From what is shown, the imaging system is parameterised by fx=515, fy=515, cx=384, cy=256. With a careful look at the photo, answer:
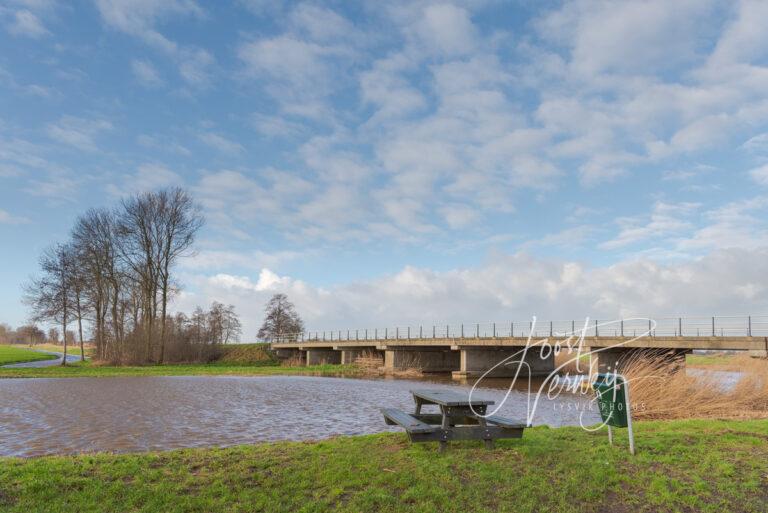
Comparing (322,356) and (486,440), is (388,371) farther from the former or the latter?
(486,440)

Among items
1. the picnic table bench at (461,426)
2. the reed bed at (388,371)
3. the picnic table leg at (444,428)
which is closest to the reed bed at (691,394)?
the picnic table bench at (461,426)

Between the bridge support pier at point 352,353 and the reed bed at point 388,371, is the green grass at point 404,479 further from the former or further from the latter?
the bridge support pier at point 352,353

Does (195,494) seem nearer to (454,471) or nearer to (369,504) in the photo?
(369,504)

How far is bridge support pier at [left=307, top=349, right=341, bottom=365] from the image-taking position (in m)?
54.2

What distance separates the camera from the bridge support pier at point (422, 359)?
4112 cm

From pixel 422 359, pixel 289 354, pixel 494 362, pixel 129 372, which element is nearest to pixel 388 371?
pixel 422 359

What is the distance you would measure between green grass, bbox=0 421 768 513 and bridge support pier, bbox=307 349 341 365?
156 feet

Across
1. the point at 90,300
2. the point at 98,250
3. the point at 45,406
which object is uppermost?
the point at 98,250

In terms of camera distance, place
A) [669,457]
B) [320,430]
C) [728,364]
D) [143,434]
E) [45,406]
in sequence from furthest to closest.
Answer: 1. [728,364]
2. [45,406]
3. [320,430]
4. [143,434]
5. [669,457]

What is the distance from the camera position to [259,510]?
504cm

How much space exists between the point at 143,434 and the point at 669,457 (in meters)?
9.36

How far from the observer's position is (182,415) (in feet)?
42.9

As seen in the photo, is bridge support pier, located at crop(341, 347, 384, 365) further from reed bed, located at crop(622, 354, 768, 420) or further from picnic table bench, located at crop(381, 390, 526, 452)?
picnic table bench, located at crop(381, 390, 526, 452)

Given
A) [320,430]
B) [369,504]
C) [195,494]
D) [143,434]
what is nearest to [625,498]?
[369,504]
